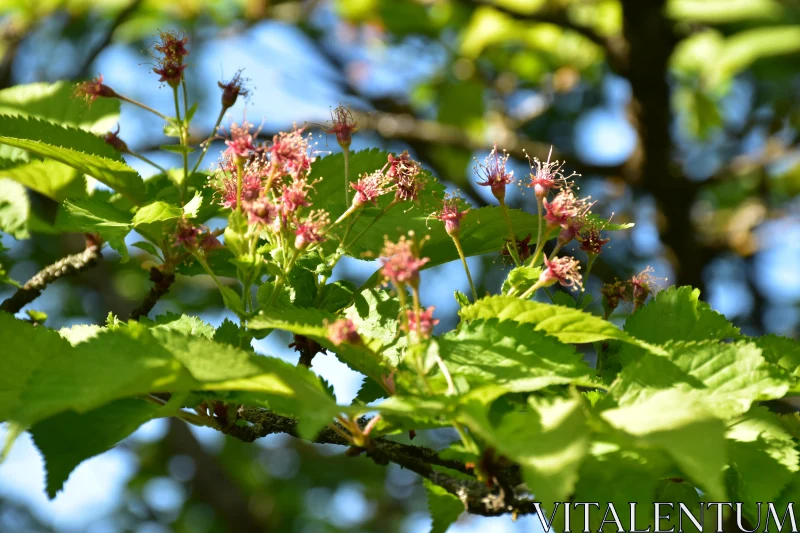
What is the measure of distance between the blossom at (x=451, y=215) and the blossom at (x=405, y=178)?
7 centimetres

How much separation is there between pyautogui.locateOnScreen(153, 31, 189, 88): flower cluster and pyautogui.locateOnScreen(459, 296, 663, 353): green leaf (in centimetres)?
91

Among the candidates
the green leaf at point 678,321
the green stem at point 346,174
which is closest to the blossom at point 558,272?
the green leaf at point 678,321

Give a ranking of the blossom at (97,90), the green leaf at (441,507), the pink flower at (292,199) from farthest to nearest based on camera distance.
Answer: the blossom at (97,90) < the green leaf at (441,507) < the pink flower at (292,199)

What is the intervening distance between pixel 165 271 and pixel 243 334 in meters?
0.56

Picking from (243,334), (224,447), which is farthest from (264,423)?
(224,447)

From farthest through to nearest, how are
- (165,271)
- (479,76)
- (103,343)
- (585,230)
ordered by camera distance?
(479,76) < (165,271) < (585,230) < (103,343)

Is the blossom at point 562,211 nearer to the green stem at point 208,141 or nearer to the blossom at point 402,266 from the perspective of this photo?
the blossom at point 402,266

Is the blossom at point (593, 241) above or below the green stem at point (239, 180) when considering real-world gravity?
above

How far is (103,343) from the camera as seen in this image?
113 cm

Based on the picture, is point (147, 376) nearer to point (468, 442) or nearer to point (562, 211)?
point (468, 442)

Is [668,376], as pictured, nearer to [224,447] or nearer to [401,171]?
[401,171]

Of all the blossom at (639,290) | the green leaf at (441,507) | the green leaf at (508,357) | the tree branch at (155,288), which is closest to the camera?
the green leaf at (508,357)

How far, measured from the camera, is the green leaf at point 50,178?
201 cm

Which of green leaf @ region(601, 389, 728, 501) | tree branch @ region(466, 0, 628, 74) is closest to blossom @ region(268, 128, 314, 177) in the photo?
green leaf @ region(601, 389, 728, 501)
